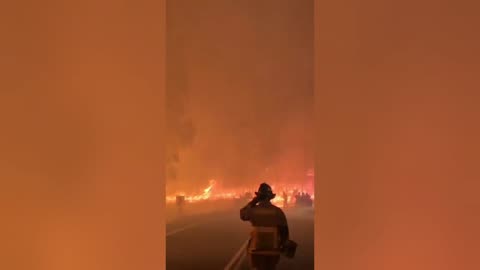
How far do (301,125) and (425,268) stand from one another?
60 cm

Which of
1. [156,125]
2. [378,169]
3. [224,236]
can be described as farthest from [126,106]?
[378,169]

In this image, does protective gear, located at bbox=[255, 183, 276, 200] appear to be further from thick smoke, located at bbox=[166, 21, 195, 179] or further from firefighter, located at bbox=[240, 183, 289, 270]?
thick smoke, located at bbox=[166, 21, 195, 179]

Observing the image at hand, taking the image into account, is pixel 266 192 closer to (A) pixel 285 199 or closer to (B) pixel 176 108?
(A) pixel 285 199

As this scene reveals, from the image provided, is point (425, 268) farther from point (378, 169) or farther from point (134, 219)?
point (134, 219)

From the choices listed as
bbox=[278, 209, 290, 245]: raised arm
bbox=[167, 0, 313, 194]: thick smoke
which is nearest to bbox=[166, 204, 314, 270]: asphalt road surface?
bbox=[278, 209, 290, 245]: raised arm

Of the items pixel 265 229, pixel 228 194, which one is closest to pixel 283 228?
pixel 265 229

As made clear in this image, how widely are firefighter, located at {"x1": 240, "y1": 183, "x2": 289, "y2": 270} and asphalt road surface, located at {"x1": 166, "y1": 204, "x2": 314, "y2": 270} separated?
0.07 feet

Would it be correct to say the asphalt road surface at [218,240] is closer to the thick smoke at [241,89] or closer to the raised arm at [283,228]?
the raised arm at [283,228]

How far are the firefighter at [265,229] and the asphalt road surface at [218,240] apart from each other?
0.02 meters

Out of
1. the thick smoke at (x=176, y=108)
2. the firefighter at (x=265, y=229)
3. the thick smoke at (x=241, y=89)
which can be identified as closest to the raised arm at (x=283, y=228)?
the firefighter at (x=265, y=229)

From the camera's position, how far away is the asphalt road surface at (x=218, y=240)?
1708 mm

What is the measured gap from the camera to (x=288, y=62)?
1757 millimetres

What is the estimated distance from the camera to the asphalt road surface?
1708 mm

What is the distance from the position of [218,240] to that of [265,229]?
16 cm
